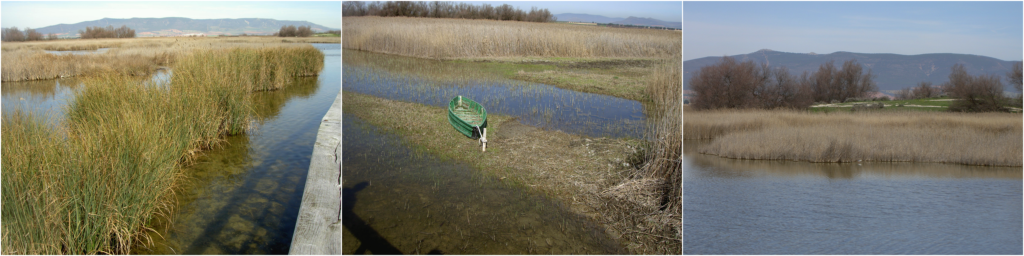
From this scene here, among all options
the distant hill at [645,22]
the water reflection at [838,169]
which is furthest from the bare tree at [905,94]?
the distant hill at [645,22]

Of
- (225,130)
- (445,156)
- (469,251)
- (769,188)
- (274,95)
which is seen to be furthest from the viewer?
(769,188)

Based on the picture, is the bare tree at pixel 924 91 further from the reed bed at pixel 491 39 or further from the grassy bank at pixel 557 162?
the grassy bank at pixel 557 162

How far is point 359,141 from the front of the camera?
305 centimetres

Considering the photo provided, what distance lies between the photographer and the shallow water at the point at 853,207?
1220 cm

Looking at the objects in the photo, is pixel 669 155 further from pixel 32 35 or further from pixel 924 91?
pixel 924 91

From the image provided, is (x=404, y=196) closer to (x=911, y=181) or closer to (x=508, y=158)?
(x=508, y=158)

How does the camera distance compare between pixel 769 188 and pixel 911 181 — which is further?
pixel 911 181

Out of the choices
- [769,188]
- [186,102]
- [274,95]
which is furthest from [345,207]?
[769,188]

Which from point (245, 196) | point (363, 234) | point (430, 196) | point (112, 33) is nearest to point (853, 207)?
point (245, 196)

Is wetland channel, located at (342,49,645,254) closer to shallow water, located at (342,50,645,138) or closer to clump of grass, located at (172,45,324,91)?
shallow water, located at (342,50,645,138)

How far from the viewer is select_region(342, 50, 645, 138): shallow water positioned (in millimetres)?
3525

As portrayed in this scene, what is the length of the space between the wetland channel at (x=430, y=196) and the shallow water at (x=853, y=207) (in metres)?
5.22

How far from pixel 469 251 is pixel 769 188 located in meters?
20.7

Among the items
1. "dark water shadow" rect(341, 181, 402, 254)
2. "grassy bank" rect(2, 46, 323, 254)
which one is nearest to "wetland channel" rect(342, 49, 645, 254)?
"dark water shadow" rect(341, 181, 402, 254)
